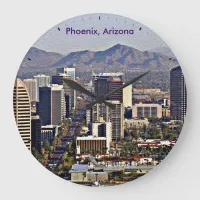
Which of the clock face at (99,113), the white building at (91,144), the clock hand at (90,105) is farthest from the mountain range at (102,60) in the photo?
the white building at (91,144)

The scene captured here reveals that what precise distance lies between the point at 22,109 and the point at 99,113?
0.32 meters

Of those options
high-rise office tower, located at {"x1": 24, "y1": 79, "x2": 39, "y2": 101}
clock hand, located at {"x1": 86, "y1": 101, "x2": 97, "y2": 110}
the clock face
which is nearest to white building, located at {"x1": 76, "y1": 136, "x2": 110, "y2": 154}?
the clock face

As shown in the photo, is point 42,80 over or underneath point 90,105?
over

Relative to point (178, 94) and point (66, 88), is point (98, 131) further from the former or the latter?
point (178, 94)

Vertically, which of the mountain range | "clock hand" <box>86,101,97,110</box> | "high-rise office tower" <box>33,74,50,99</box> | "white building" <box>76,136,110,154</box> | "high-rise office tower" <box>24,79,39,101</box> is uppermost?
the mountain range

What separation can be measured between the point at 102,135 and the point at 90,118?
9 centimetres

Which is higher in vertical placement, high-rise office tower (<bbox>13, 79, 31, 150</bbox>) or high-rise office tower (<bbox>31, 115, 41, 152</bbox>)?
high-rise office tower (<bbox>13, 79, 31, 150</bbox>)

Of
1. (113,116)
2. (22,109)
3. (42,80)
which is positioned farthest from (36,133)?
(113,116)

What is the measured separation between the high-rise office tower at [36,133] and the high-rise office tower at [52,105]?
4cm

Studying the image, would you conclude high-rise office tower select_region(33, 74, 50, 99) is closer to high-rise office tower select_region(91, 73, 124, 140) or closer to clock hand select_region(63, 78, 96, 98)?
clock hand select_region(63, 78, 96, 98)

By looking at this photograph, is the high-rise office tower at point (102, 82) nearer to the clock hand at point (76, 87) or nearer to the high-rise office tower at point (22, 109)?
the clock hand at point (76, 87)

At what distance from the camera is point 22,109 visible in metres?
2.76

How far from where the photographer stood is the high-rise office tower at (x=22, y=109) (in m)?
2.76

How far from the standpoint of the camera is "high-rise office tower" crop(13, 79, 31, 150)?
2.76 metres
